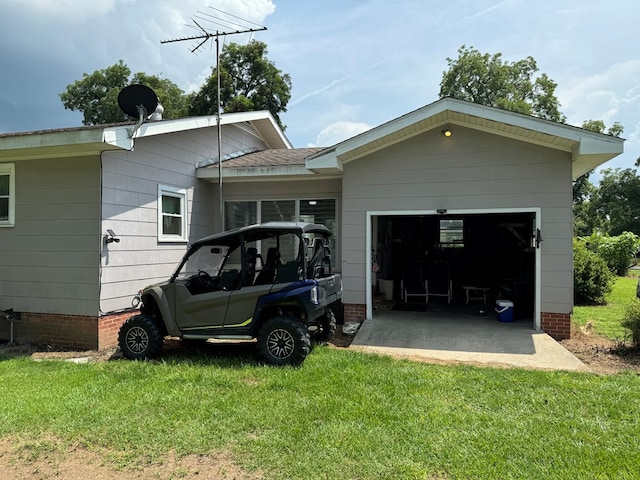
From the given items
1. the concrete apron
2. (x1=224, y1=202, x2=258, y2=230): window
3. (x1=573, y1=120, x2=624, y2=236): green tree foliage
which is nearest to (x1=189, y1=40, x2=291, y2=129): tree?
(x1=224, y1=202, x2=258, y2=230): window

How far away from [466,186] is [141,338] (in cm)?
581

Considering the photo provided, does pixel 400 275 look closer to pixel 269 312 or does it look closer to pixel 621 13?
pixel 269 312

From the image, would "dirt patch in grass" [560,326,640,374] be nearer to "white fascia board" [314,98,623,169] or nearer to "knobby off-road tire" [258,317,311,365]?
"white fascia board" [314,98,623,169]

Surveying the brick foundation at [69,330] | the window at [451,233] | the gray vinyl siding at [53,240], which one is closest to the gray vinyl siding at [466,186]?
the brick foundation at [69,330]

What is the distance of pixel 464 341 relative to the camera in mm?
6383

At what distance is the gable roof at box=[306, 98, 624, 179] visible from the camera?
20.2 ft

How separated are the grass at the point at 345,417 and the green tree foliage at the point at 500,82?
28169 mm

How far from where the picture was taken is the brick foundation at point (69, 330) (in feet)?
20.9

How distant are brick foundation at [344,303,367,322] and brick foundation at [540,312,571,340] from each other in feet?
10.0

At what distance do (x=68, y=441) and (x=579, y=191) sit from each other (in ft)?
127

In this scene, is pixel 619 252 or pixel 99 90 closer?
pixel 619 252

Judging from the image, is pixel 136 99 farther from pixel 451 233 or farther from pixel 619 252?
pixel 619 252

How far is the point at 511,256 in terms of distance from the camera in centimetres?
1088

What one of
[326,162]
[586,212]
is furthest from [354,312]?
[586,212]
